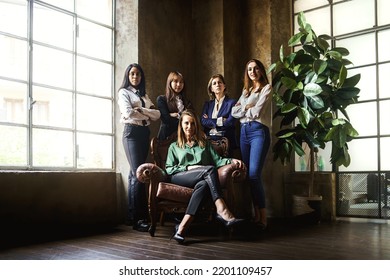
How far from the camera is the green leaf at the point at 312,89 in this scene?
11.3ft

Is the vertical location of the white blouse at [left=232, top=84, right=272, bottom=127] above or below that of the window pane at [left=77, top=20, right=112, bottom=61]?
below

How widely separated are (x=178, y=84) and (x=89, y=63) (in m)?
1.05

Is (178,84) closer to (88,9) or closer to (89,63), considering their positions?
(89,63)

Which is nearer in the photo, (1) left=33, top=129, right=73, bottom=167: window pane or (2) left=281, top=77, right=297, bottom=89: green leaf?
(1) left=33, top=129, right=73, bottom=167: window pane

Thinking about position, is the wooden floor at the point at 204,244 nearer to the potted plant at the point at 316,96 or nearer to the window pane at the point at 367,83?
the potted plant at the point at 316,96

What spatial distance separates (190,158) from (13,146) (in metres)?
1.51

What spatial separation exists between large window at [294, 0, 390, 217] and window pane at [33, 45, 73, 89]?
2880mm

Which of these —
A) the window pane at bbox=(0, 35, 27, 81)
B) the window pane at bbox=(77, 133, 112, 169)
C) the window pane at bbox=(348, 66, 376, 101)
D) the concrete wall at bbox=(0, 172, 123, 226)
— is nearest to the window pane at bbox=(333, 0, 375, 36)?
the window pane at bbox=(348, 66, 376, 101)

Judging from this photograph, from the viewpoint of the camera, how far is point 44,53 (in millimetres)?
3492

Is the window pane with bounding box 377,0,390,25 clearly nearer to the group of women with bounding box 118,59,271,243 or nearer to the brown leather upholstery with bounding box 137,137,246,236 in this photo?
the group of women with bounding box 118,59,271,243

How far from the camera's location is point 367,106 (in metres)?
3.97

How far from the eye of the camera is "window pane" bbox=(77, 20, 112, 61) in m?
3.85

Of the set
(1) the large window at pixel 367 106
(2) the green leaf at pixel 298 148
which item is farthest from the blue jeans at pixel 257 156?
(1) the large window at pixel 367 106
